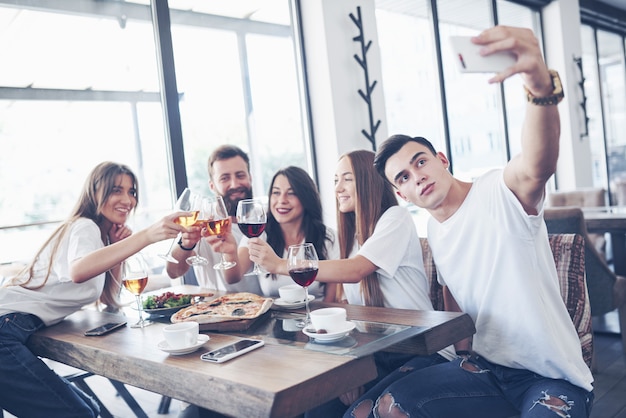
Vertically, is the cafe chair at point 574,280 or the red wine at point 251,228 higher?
the red wine at point 251,228

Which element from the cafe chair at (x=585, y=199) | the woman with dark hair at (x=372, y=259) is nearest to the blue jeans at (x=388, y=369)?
the woman with dark hair at (x=372, y=259)

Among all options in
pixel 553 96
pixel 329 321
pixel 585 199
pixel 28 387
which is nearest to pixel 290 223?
pixel 329 321

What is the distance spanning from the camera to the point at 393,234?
5.87ft

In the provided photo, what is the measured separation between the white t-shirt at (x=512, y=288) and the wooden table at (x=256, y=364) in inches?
4.7

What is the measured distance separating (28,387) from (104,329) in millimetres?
343

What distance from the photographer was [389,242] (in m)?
1.77

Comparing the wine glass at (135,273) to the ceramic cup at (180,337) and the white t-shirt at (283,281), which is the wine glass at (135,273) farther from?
the white t-shirt at (283,281)

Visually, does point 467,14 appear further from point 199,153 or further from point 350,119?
point 199,153

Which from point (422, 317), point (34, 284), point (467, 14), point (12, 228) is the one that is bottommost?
point (422, 317)

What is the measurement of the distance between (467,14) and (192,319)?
15.7 feet

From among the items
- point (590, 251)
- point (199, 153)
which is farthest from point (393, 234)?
point (199, 153)

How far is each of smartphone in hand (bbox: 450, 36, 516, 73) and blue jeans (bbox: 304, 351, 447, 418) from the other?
3.25 feet

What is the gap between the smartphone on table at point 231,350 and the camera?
1.24 m

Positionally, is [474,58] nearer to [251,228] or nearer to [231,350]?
[231,350]
